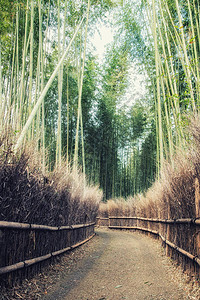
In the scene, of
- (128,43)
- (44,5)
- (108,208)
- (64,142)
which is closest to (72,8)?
(44,5)

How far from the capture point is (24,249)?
2.25 metres

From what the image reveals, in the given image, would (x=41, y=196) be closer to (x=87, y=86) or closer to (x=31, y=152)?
(x=31, y=152)

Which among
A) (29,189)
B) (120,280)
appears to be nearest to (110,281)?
(120,280)

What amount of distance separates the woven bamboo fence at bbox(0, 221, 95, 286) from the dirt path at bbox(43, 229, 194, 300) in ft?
0.92

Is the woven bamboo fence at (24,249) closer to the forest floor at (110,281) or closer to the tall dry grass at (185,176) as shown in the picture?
the forest floor at (110,281)

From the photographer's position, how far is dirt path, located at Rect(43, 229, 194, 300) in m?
2.15

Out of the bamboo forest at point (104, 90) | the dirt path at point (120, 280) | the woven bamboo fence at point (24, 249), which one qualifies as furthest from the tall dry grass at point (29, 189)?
the bamboo forest at point (104, 90)

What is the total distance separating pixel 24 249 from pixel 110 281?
0.94 metres

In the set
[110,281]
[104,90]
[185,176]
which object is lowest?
[110,281]

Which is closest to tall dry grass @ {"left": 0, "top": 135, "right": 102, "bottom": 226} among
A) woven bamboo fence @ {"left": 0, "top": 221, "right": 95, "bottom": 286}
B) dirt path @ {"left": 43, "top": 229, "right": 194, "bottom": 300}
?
woven bamboo fence @ {"left": 0, "top": 221, "right": 95, "bottom": 286}

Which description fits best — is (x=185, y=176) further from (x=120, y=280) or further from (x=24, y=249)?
(x=24, y=249)

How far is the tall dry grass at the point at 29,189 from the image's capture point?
1.98 metres

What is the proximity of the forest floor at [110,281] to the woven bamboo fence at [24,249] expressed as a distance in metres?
0.10

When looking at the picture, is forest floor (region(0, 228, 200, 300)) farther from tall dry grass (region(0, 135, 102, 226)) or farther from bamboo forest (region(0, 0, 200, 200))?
bamboo forest (region(0, 0, 200, 200))
